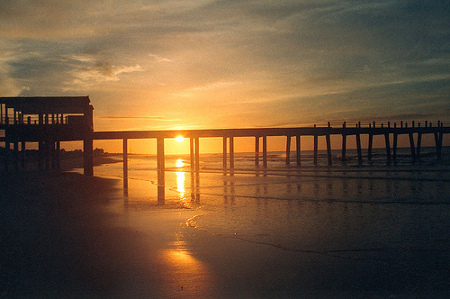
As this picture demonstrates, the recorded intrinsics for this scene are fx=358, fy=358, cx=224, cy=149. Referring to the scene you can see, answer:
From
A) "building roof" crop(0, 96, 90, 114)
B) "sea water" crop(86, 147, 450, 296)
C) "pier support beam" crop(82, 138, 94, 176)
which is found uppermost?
"building roof" crop(0, 96, 90, 114)

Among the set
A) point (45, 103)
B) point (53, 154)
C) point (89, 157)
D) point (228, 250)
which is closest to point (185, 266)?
point (228, 250)

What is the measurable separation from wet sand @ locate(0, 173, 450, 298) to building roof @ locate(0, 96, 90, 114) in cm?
2094

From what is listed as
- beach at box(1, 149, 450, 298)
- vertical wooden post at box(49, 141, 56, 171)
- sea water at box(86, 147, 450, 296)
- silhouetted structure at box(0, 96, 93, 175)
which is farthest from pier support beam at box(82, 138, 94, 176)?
beach at box(1, 149, 450, 298)

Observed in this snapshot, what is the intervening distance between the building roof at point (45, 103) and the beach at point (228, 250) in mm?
17018

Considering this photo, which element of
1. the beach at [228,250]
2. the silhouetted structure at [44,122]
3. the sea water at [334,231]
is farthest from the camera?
the silhouetted structure at [44,122]

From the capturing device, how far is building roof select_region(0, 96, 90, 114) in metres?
28.6

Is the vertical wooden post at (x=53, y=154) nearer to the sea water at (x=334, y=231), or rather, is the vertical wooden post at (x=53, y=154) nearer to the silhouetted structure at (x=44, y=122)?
the silhouetted structure at (x=44, y=122)

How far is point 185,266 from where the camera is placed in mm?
6309

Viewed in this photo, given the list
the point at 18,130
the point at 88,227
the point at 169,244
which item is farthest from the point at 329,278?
the point at 18,130

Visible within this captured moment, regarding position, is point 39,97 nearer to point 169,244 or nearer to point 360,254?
point 169,244

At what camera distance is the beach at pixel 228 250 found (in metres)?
5.32

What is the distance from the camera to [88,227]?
9633 mm

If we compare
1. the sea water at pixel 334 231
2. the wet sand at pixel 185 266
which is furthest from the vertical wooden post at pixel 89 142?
the wet sand at pixel 185 266

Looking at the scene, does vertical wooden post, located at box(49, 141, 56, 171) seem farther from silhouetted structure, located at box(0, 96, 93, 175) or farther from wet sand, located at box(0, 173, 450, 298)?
wet sand, located at box(0, 173, 450, 298)
